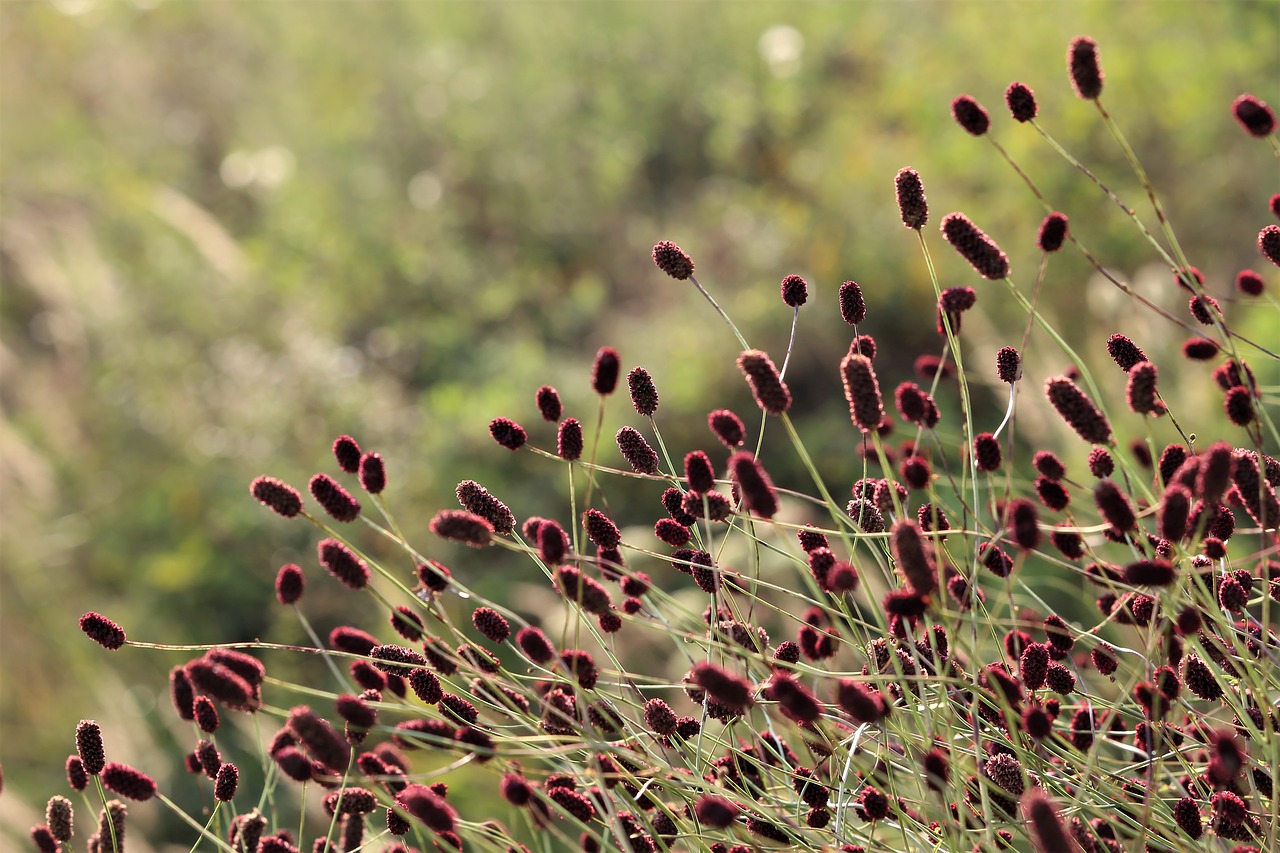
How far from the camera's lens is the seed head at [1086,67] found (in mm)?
1060

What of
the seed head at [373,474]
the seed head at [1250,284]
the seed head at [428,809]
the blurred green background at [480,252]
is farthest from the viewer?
the blurred green background at [480,252]

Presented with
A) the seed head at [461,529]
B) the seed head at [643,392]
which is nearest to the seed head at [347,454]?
the seed head at [461,529]

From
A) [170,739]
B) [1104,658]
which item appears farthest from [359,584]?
[170,739]

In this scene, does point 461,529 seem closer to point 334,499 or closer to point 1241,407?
point 334,499

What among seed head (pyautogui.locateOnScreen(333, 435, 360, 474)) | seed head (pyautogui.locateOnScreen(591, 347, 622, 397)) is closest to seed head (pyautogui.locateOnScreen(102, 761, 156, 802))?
seed head (pyautogui.locateOnScreen(333, 435, 360, 474))

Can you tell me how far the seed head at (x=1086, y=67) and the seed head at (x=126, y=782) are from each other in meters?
1.10

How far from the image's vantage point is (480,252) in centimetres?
664

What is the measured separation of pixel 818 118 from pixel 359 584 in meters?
6.56

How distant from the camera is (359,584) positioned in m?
1.04

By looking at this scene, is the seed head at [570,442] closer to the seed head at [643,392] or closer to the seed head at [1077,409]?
the seed head at [643,392]

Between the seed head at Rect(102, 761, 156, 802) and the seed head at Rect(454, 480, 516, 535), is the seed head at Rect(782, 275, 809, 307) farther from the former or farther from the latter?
the seed head at Rect(102, 761, 156, 802)

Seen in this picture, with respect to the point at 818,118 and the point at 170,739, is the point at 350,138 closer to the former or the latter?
the point at 818,118

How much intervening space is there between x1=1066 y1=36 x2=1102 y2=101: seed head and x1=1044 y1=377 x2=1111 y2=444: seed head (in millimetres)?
311

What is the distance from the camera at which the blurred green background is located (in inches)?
182
